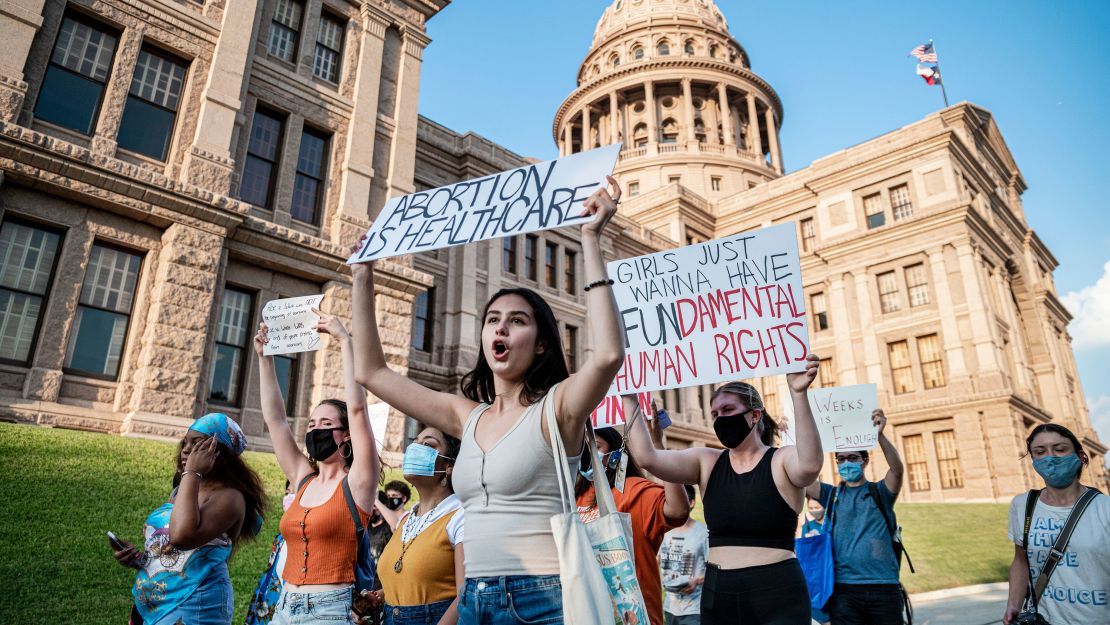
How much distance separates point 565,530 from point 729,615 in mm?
1720

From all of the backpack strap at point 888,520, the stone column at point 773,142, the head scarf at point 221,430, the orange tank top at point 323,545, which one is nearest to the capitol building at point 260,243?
the head scarf at point 221,430

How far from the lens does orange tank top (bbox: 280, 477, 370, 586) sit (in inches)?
129

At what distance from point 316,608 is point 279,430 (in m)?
1.26

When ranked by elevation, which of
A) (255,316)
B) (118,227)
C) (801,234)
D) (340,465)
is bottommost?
(340,465)

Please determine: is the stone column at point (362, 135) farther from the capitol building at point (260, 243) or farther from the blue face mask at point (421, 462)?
the blue face mask at point (421, 462)

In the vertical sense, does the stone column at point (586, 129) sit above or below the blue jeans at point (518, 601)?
above

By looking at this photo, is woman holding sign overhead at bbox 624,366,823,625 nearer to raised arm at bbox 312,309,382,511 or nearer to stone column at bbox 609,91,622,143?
raised arm at bbox 312,309,382,511

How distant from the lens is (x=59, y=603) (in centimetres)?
571

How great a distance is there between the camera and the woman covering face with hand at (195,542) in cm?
322

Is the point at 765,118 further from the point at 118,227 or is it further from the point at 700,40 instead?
the point at 118,227

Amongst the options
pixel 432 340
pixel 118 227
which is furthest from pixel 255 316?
pixel 432 340

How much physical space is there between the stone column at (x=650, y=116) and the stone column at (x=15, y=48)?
4513cm

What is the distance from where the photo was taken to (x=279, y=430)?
409 cm

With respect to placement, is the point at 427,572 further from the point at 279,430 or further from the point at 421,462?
the point at 279,430
